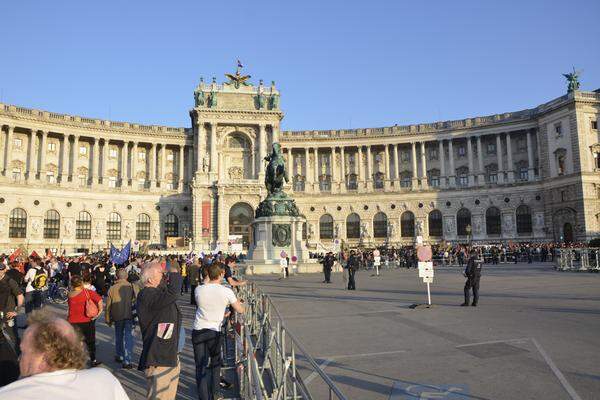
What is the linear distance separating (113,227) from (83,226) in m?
4.01

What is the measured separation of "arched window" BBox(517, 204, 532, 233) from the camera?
67.3 m

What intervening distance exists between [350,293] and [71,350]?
19.3 meters

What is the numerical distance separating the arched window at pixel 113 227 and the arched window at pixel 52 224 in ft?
21.3

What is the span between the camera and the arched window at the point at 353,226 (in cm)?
7469

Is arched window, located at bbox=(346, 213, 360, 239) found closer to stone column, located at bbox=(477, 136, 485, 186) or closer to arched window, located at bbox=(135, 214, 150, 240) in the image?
stone column, located at bbox=(477, 136, 485, 186)

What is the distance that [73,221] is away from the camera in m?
66.1

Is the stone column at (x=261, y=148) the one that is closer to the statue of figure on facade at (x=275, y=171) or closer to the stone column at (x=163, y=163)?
the stone column at (x=163, y=163)

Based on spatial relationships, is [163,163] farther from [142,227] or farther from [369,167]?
[369,167]

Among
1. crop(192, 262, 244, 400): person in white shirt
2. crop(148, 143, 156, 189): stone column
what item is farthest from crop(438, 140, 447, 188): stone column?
crop(192, 262, 244, 400): person in white shirt

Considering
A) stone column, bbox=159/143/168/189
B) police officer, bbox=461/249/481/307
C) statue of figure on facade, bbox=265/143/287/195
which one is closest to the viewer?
police officer, bbox=461/249/481/307

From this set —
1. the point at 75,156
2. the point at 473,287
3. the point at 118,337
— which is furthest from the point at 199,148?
the point at 118,337

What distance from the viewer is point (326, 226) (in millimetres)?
75625

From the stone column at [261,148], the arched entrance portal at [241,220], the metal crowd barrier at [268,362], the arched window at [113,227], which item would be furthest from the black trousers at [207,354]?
the arched window at [113,227]

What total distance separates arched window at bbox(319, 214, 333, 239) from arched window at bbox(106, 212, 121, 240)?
30555 mm
